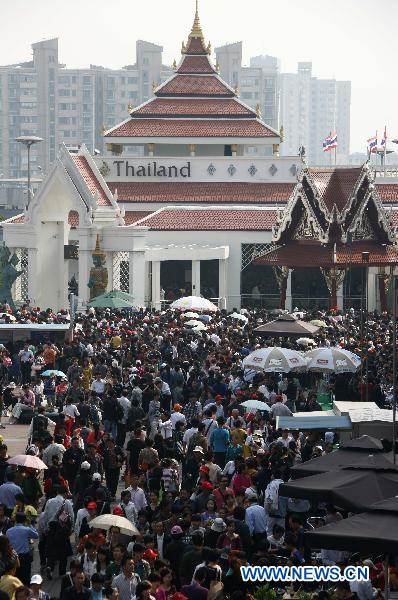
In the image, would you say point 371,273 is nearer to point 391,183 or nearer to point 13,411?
point 391,183

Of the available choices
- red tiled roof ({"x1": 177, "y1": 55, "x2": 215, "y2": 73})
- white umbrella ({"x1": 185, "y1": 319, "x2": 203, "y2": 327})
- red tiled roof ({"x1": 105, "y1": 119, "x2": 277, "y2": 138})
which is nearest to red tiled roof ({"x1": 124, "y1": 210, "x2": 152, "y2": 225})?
red tiled roof ({"x1": 105, "y1": 119, "x2": 277, "y2": 138})

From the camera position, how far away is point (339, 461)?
21.9 m

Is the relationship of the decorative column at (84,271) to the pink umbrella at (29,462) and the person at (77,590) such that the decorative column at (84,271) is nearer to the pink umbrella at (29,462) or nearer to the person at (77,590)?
the pink umbrella at (29,462)

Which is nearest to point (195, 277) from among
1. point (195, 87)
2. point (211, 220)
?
point (211, 220)

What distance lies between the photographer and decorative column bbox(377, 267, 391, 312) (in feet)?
195

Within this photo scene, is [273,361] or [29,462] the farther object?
[273,361]

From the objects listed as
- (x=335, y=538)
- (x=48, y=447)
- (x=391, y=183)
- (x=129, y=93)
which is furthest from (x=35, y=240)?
(x=129, y=93)

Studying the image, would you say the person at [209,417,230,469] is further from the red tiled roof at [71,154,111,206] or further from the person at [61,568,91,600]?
the red tiled roof at [71,154,111,206]

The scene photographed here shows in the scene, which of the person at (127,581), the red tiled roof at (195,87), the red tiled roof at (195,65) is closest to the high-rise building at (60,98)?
the red tiled roof at (195,65)

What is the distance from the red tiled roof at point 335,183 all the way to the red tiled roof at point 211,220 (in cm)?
585

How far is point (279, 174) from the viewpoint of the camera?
236 feet

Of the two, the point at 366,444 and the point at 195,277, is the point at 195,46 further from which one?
the point at 366,444

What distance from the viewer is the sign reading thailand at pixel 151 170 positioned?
236ft

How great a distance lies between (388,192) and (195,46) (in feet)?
38.9
